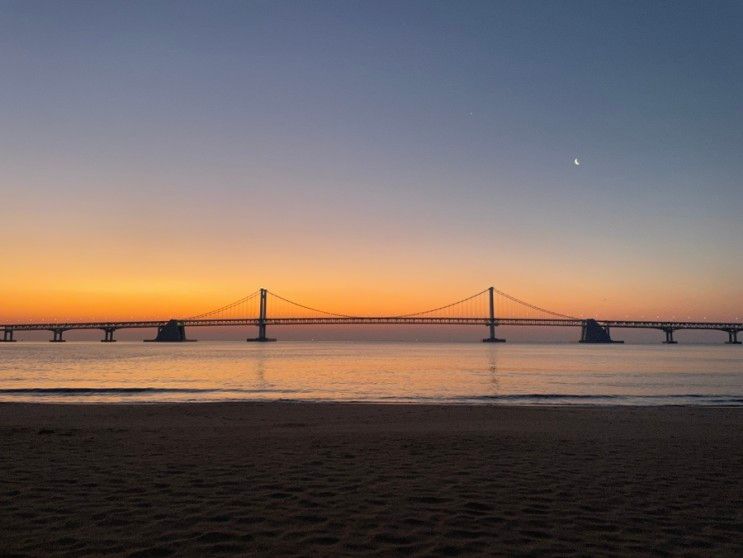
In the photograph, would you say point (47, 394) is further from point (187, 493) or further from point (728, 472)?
point (728, 472)

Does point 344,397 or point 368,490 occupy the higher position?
point 368,490

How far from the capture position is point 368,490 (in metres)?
5.92

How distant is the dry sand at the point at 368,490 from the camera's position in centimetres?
434

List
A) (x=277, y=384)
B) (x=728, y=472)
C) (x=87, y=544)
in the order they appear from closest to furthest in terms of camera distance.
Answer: (x=87, y=544) → (x=728, y=472) → (x=277, y=384)

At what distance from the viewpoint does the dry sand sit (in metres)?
4.34

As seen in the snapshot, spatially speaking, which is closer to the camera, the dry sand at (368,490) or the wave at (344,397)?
the dry sand at (368,490)

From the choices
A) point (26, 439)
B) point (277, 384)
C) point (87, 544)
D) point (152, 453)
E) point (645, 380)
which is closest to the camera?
point (87, 544)

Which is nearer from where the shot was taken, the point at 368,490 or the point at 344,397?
the point at 368,490

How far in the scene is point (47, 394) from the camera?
69.7 ft

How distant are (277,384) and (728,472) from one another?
22.2 metres

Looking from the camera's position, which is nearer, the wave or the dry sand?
the dry sand

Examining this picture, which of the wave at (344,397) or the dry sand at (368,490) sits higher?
the dry sand at (368,490)

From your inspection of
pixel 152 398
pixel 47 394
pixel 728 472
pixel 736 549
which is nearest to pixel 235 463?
pixel 736 549

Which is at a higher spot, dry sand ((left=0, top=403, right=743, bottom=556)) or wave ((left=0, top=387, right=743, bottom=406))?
dry sand ((left=0, top=403, right=743, bottom=556))
